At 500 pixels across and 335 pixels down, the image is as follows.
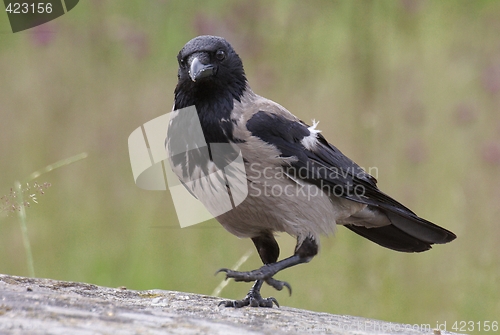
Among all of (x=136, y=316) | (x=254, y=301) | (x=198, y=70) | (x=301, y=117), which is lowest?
(x=136, y=316)

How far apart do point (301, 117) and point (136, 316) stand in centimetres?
332

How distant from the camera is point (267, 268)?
3750 millimetres

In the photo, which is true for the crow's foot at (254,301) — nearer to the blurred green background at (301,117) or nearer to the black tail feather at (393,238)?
the blurred green background at (301,117)

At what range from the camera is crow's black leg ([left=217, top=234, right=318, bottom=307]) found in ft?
12.0

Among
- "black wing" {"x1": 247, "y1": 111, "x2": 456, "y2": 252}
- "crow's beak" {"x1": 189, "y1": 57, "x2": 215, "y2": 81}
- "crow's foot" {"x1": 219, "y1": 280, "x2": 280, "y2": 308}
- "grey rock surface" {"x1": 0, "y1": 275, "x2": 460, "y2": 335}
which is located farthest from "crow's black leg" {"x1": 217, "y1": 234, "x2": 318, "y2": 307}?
"crow's beak" {"x1": 189, "y1": 57, "x2": 215, "y2": 81}

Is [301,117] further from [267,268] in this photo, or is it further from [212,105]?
[267,268]

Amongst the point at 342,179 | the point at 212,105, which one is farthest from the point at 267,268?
the point at 212,105

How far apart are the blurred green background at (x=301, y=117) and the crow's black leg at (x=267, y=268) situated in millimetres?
742

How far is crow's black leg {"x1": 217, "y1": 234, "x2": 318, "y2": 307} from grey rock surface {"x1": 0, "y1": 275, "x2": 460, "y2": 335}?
0.61 ft

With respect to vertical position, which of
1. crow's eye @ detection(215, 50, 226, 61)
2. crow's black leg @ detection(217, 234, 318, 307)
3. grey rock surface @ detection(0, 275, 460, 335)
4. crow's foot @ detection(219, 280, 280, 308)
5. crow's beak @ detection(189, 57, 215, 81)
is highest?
crow's eye @ detection(215, 50, 226, 61)

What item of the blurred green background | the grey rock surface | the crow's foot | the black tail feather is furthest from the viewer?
the blurred green background

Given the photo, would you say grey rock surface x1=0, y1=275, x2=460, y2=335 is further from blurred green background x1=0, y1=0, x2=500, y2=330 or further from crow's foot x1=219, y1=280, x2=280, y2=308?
blurred green background x1=0, y1=0, x2=500, y2=330

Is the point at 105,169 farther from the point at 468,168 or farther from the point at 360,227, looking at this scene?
the point at 468,168

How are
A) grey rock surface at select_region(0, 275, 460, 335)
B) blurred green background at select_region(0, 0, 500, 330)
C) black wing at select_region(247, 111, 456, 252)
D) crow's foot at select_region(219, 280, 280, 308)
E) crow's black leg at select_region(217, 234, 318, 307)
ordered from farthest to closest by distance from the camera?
blurred green background at select_region(0, 0, 500, 330)
black wing at select_region(247, 111, 456, 252)
crow's foot at select_region(219, 280, 280, 308)
crow's black leg at select_region(217, 234, 318, 307)
grey rock surface at select_region(0, 275, 460, 335)
